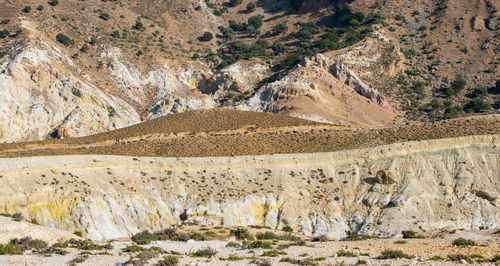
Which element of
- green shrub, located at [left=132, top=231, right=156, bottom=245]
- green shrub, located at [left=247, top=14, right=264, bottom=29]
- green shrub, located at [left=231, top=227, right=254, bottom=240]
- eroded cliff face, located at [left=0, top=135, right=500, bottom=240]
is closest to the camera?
green shrub, located at [left=132, top=231, right=156, bottom=245]

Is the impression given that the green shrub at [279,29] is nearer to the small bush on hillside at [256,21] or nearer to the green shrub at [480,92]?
the small bush on hillside at [256,21]

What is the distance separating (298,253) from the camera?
26906 mm

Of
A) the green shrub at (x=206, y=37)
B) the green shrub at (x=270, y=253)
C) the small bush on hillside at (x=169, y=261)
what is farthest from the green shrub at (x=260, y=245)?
the green shrub at (x=206, y=37)

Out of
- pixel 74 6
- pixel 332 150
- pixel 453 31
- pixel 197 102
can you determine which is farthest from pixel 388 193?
pixel 74 6

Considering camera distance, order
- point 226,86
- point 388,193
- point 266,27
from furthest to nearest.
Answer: point 266,27
point 226,86
point 388,193

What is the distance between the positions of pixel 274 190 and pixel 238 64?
2001 inches

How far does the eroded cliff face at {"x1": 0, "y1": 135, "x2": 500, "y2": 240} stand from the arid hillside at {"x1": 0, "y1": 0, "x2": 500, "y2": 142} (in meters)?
25.9

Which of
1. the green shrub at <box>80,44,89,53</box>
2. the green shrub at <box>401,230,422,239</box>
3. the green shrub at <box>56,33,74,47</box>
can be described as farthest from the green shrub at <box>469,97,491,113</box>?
the green shrub at <box>56,33,74,47</box>

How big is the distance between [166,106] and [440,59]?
45.3 metres

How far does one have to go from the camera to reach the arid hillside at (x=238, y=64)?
7470cm

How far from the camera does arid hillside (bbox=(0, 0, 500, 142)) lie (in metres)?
74.7

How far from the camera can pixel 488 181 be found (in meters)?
43.8

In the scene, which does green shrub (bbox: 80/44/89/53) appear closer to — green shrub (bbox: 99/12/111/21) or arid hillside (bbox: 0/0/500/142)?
arid hillside (bbox: 0/0/500/142)

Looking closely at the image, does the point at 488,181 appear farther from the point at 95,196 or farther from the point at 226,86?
the point at 226,86
